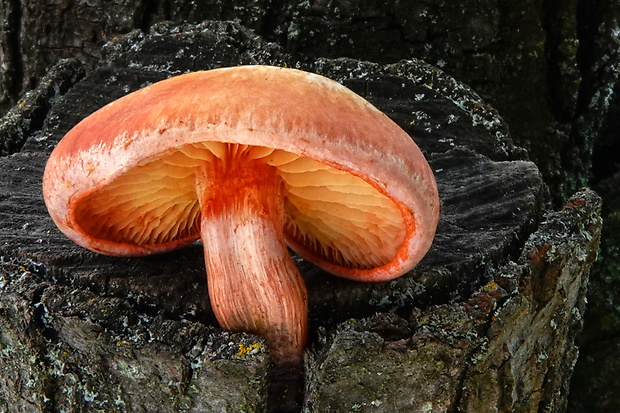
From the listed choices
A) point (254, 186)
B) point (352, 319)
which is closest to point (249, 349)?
point (352, 319)

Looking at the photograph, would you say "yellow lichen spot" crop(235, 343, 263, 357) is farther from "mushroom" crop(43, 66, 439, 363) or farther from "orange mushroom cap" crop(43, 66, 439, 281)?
"orange mushroom cap" crop(43, 66, 439, 281)

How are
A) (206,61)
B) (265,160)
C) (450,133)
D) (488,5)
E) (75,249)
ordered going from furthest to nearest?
(488,5)
(206,61)
(450,133)
(75,249)
(265,160)

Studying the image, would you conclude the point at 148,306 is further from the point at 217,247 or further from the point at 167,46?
the point at 167,46

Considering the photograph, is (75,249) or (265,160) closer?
(265,160)

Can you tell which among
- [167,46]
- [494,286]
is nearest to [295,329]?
[494,286]

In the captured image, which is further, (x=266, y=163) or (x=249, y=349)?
(x=266, y=163)

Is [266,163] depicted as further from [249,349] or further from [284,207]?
[249,349]
